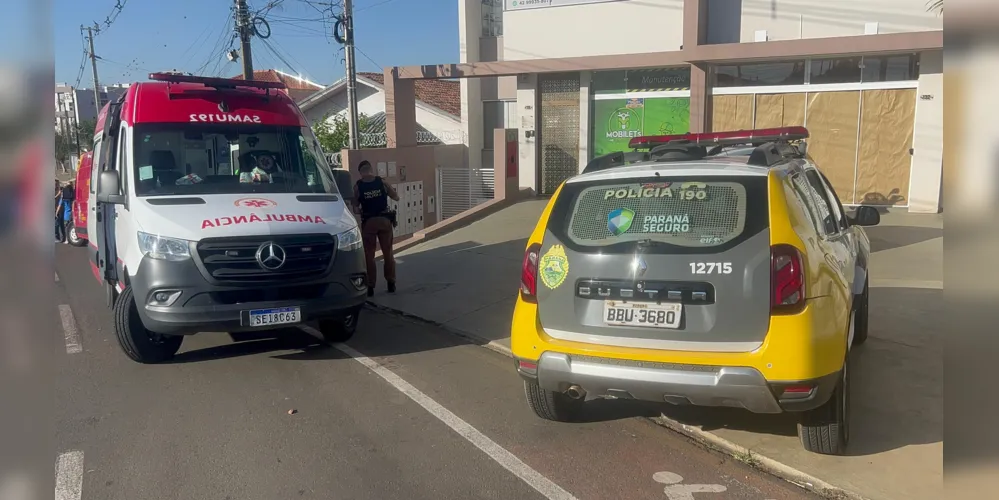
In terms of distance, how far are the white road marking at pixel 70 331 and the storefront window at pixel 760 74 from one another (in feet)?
39.5

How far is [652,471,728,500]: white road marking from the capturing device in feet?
12.8

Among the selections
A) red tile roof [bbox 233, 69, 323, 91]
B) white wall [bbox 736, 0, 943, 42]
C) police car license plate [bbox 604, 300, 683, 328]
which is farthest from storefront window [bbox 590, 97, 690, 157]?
Answer: red tile roof [bbox 233, 69, 323, 91]

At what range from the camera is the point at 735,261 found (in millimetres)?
3871

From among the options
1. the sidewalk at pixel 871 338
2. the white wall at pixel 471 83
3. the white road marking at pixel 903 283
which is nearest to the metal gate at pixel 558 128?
the sidewalk at pixel 871 338

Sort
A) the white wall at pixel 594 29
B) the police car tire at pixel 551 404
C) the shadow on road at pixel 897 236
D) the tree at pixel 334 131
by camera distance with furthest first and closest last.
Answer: the tree at pixel 334 131
the white wall at pixel 594 29
the shadow on road at pixel 897 236
the police car tire at pixel 551 404

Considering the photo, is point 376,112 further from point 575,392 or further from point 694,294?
point 694,294

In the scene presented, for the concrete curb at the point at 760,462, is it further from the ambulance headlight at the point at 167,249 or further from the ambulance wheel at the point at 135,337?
the ambulance wheel at the point at 135,337

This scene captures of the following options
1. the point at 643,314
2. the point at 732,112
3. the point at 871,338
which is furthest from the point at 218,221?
the point at 732,112

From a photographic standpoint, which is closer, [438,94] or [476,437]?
[476,437]

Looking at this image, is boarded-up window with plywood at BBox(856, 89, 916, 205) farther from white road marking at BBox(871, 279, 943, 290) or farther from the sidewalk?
white road marking at BBox(871, 279, 943, 290)

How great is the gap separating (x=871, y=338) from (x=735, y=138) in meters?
2.44

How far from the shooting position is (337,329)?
728 cm

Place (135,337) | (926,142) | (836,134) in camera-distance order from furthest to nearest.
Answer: (836,134) < (926,142) < (135,337)

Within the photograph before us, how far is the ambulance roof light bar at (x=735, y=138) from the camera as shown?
5480 millimetres
